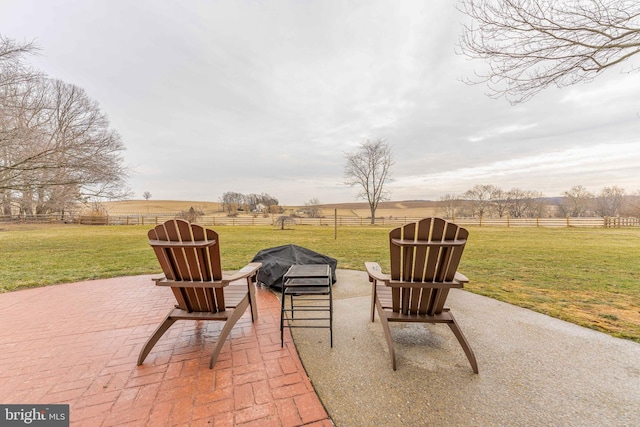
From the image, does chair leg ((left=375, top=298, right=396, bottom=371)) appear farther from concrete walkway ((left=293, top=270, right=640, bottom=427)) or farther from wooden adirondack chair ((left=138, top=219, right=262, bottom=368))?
wooden adirondack chair ((left=138, top=219, right=262, bottom=368))

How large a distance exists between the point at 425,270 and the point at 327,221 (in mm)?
21220

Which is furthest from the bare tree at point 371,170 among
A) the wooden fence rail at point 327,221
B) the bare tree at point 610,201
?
the bare tree at point 610,201

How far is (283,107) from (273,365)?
36.5 ft

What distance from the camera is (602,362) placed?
6.39ft

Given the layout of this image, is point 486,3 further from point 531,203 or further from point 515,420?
point 531,203

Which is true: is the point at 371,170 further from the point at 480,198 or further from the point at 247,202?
the point at 247,202

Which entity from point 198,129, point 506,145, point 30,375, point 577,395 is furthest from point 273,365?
point 506,145

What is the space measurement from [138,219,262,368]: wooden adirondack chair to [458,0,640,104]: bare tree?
4.56 m

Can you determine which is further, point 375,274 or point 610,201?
point 610,201

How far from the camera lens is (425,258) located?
1.87 meters

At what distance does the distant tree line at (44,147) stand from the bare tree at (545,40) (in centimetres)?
1105

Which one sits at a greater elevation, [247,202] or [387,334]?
[247,202]

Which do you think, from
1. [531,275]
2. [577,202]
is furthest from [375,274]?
[577,202]

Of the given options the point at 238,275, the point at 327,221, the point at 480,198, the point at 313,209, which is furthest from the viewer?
the point at 480,198
